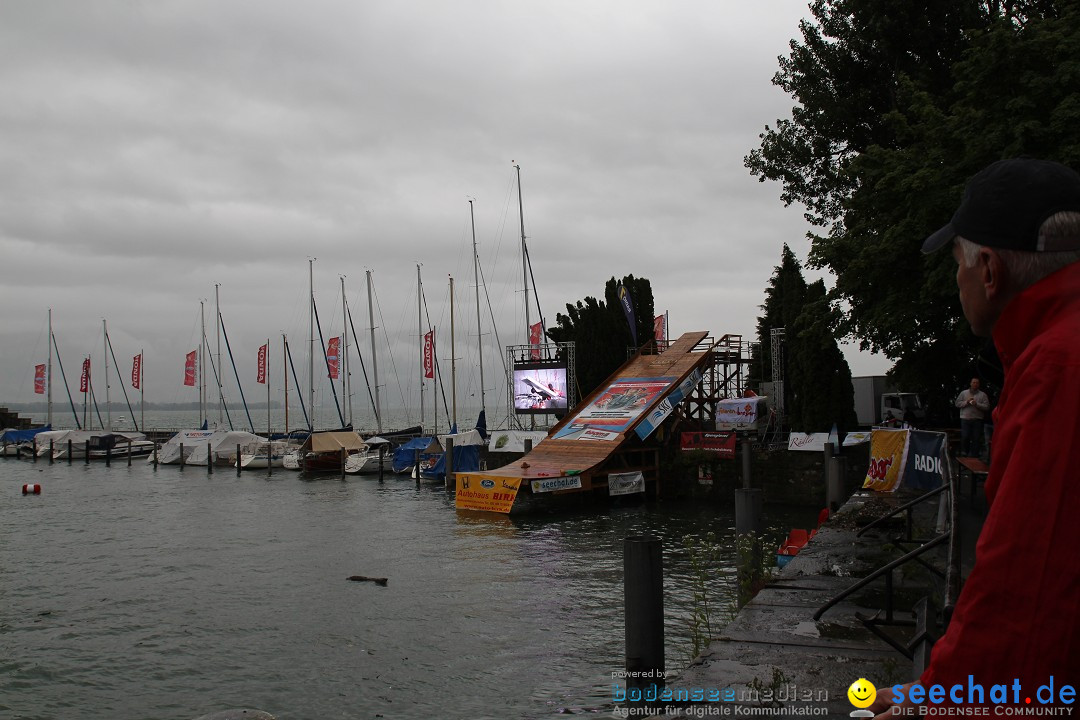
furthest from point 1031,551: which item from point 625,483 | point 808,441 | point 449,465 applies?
point 449,465

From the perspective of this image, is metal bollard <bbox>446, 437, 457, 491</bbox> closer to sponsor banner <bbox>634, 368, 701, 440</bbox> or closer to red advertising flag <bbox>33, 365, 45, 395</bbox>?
sponsor banner <bbox>634, 368, 701, 440</bbox>

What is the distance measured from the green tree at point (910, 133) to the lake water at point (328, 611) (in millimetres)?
7356

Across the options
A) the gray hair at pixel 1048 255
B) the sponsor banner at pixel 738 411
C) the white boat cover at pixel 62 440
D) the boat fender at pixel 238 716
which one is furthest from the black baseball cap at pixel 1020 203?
the white boat cover at pixel 62 440

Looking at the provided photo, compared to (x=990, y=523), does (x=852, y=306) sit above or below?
above

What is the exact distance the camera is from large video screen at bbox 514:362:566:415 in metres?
38.7

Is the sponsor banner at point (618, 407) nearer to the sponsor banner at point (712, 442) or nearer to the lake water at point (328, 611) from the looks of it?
the sponsor banner at point (712, 442)

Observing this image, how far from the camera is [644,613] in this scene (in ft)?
24.8

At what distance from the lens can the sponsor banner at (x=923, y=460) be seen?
14781mm

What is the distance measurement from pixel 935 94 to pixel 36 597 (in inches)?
1030

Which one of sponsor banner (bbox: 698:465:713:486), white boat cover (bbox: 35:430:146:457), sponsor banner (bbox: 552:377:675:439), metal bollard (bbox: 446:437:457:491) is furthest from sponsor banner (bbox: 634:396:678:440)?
white boat cover (bbox: 35:430:146:457)

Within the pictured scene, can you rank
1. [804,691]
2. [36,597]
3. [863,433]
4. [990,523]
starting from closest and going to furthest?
[990,523] → [804,691] → [36,597] → [863,433]

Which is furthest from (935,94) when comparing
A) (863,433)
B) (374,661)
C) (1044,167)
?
(1044,167)

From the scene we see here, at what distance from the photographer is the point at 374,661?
467 inches

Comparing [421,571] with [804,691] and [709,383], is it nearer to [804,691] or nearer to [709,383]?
[804,691]
